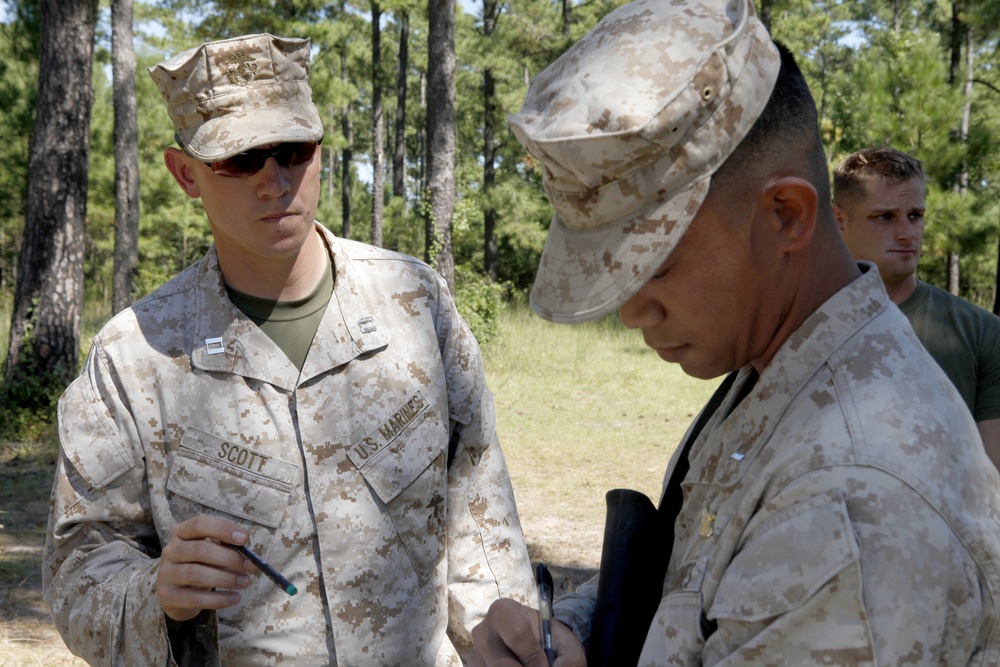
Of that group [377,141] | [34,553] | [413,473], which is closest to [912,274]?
[413,473]

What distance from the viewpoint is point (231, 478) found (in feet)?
6.69

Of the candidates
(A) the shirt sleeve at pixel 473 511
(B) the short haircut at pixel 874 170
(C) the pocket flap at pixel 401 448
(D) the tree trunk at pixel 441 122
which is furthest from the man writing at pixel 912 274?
(D) the tree trunk at pixel 441 122

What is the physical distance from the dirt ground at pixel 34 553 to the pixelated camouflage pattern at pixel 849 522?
3.83 meters

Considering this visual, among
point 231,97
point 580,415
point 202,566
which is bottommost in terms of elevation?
point 580,415

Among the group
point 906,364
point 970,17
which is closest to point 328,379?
point 906,364

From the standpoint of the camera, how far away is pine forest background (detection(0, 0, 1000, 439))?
12.3 m

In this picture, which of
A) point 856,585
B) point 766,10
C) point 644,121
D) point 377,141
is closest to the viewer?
point 856,585

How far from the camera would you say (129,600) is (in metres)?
1.88

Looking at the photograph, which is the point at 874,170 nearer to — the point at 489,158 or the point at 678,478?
the point at 678,478

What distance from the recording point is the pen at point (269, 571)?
1601 millimetres

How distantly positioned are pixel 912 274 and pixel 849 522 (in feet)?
9.89

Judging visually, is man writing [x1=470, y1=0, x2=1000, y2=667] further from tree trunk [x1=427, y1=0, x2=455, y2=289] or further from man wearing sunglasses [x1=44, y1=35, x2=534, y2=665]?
tree trunk [x1=427, y1=0, x2=455, y2=289]

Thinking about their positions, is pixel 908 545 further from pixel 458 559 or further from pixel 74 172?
pixel 74 172

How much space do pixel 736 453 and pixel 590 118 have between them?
48 cm
